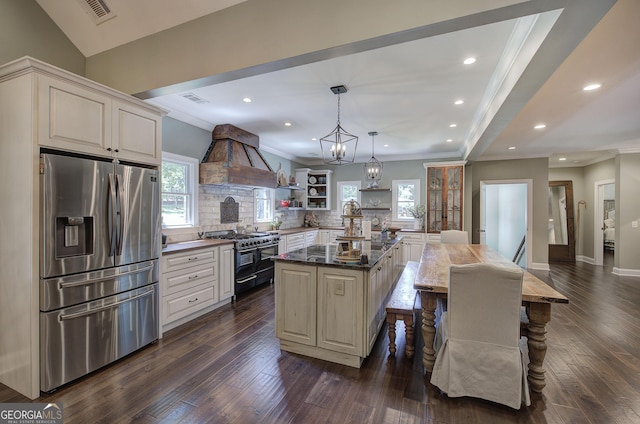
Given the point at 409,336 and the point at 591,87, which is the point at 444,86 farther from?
the point at 409,336

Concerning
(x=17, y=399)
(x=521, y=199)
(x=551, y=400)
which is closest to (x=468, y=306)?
(x=551, y=400)

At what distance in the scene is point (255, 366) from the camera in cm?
252

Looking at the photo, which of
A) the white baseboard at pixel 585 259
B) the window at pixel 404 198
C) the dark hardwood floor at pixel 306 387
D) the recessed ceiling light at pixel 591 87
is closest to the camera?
the dark hardwood floor at pixel 306 387

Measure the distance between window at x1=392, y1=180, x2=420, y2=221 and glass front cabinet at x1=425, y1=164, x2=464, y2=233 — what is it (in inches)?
20.3

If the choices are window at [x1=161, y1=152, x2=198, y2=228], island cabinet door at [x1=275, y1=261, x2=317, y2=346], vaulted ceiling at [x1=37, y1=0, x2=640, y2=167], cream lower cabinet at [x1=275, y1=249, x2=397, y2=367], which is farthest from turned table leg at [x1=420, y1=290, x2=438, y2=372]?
window at [x1=161, y1=152, x2=198, y2=228]

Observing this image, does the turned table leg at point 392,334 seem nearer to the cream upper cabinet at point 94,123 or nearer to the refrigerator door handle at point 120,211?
the refrigerator door handle at point 120,211

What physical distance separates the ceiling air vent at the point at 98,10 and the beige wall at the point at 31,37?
0.38 meters

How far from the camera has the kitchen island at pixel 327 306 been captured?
8.06 feet

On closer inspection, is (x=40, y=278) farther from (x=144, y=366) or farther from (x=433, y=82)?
(x=433, y=82)

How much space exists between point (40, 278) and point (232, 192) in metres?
3.35

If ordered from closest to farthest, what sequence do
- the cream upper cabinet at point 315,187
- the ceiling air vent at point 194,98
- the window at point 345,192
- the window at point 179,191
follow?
the ceiling air vent at point 194,98 < the window at point 179,191 < the cream upper cabinet at point 315,187 < the window at point 345,192

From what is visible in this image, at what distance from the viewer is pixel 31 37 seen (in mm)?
2461

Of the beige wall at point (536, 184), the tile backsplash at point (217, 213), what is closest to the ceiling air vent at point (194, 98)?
the tile backsplash at point (217, 213)

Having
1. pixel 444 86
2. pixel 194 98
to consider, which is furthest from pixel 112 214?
pixel 444 86
